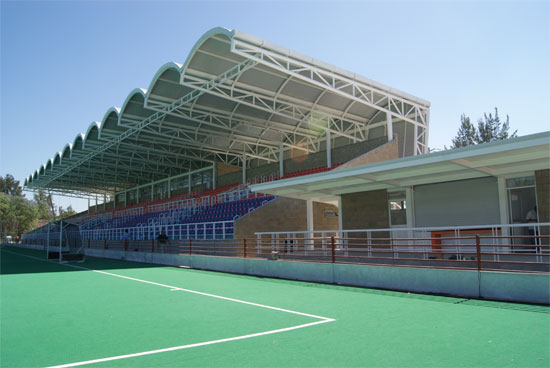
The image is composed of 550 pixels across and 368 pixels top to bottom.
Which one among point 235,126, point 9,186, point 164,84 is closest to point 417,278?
point 164,84

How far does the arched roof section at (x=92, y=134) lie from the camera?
3806 centimetres

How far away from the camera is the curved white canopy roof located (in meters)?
23.0

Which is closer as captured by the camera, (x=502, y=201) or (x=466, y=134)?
(x=502, y=201)

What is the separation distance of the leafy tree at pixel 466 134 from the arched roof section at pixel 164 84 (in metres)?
38.0

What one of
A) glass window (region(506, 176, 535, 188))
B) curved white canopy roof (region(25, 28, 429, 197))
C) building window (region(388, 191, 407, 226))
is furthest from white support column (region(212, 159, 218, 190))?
glass window (region(506, 176, 535, 188))

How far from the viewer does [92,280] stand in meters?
15.5

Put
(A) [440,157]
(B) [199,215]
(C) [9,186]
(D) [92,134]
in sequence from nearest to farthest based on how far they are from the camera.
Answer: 1. (A) [440,157]
2. (B) [199,215]
3. (D) [92,134]
4. (C) [9,186]

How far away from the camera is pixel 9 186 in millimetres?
125000

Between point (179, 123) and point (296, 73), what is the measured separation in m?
14.3

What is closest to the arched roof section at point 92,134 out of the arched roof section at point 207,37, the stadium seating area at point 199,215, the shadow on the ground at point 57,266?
the stadium seating area at point 199,215

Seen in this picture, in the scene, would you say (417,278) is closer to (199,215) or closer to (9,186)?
(199,215)

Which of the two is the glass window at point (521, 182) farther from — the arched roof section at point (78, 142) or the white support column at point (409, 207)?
the arched roof section at point (78, 142)

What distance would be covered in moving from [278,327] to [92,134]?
37849mm

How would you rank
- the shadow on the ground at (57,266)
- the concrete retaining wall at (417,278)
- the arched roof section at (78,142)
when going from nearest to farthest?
the concrete retaining wall at (417,278)
the shadow on the ground at (57,266)
the arched roof section at (78,142)
